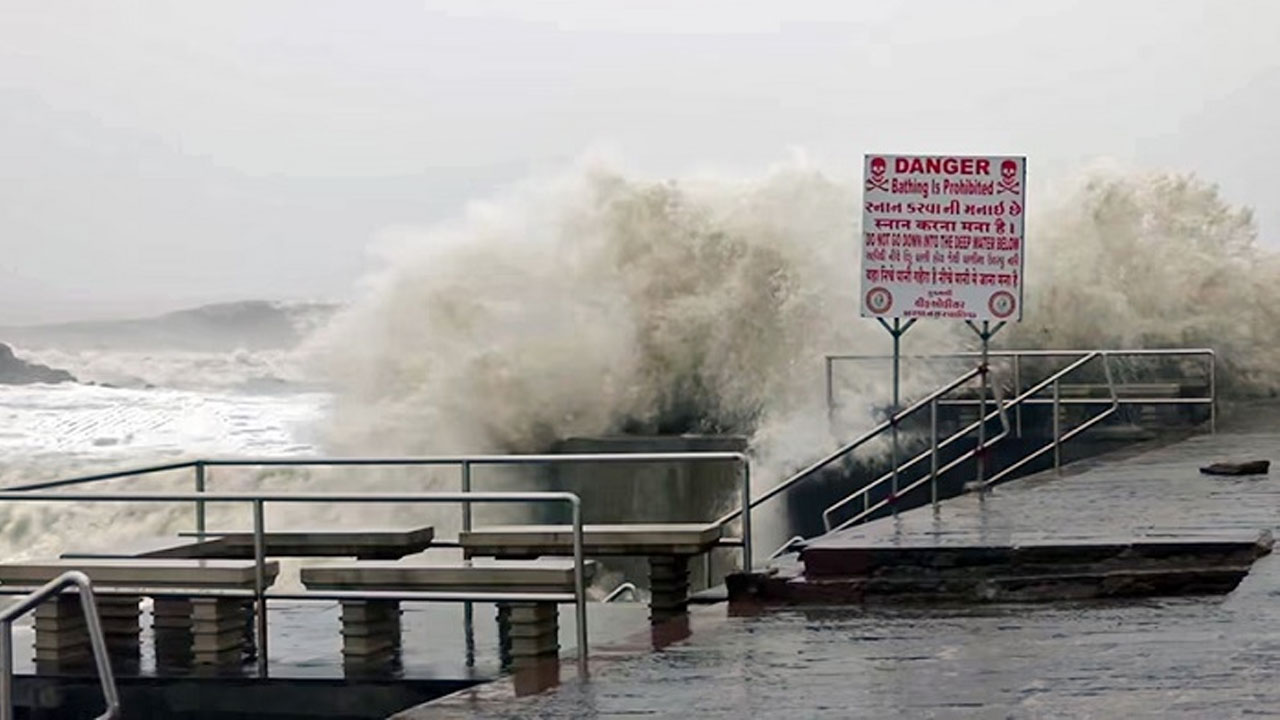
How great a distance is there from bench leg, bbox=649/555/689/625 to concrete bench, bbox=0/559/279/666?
1964 mm

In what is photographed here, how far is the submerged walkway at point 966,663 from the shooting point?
7312mm

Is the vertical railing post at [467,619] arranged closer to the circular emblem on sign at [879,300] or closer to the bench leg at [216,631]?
the bench leg at [216,631]

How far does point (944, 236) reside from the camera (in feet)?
41.2

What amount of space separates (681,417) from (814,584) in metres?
21.0

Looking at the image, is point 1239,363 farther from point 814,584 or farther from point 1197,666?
point 1197,666

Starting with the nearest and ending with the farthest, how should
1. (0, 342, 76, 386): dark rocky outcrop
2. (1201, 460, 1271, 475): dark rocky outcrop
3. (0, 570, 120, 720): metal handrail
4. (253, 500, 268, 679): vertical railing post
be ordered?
(0, 570, 120, 720): metal handrail, (253, 500, 268, 679): vertical railing post, (1201, 460, 1271, 475): dark rocky outcrop, (0, 342, 76, 386): dark rocky outcrop

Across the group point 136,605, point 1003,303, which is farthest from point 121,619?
point 1003,303

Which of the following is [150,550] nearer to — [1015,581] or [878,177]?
[1015,581]

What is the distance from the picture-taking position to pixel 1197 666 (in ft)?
25.8

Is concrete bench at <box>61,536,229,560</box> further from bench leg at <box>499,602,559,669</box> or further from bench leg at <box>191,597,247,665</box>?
bench leg at <box>499,602,559,669</box>

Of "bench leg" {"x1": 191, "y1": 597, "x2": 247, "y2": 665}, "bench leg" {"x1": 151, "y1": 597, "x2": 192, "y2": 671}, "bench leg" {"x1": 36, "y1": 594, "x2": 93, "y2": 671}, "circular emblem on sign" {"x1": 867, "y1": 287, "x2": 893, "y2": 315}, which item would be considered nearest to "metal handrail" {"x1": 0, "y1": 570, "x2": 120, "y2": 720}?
"bench leg" {"x1": 191, "y1": 597, "x2": 247, "y2": 665}

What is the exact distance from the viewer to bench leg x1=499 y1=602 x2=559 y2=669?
29.7 feet

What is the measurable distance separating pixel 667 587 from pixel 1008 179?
375 centimetres

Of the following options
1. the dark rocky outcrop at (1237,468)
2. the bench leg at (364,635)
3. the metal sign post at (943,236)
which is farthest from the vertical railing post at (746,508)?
the dark rocky outcrop at (1237,468)
